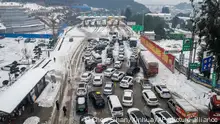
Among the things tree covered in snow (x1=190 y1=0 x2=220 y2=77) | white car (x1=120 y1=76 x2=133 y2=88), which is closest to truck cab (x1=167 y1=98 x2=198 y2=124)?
tree covered in snow (x1=190 y1=0 x2=220 y2=77)

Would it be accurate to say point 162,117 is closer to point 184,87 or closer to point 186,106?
point 186,106

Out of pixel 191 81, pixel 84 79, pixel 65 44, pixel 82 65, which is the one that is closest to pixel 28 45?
pixel 65 44

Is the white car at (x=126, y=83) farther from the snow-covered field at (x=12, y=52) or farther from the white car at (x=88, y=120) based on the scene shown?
the snow-covered field at (x=12, y=52)

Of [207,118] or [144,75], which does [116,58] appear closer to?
[144,75]

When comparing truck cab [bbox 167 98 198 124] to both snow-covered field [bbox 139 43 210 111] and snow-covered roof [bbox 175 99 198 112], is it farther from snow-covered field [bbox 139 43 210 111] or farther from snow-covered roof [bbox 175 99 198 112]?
snow-covered field [bbox 139 43 210 111]

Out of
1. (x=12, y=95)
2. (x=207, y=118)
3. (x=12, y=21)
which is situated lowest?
(x=207, y=118)

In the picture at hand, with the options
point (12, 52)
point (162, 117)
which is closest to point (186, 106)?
point (162, 117)
